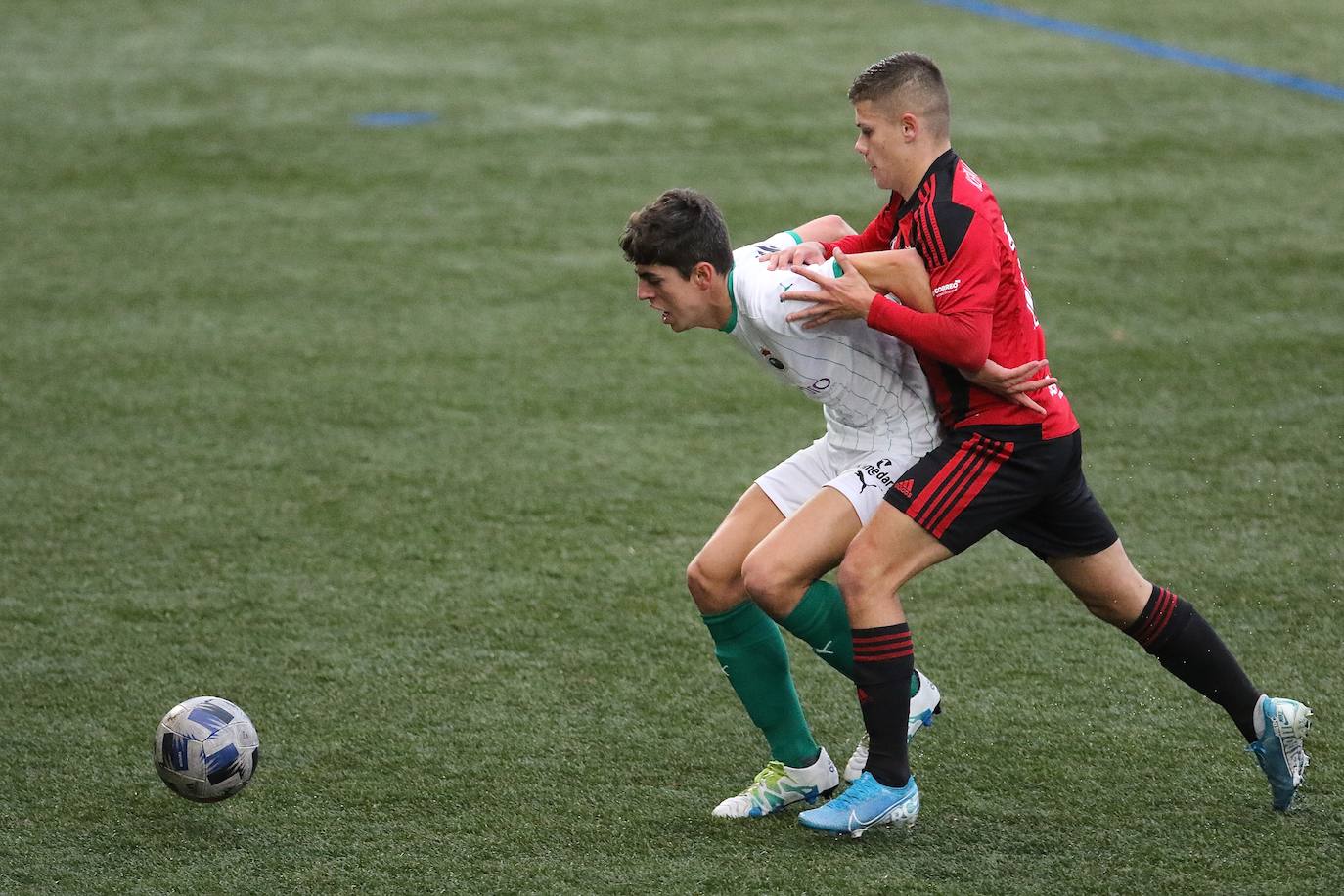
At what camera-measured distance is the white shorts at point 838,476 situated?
400 centimetres

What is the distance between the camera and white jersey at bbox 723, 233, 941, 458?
3.91 metres

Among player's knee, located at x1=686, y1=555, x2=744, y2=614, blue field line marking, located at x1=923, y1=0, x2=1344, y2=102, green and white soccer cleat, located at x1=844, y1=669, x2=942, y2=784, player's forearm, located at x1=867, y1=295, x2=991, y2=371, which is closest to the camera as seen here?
player's forearm, located at x1=867, y1=295, x2=991, y2=371

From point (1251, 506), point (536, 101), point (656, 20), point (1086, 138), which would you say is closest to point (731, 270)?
point (1251, 506)

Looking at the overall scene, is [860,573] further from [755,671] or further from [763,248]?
[763,248]

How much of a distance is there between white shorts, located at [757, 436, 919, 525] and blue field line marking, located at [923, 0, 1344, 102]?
9313mm

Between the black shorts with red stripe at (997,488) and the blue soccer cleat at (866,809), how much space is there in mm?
597

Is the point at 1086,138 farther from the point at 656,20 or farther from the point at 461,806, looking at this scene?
the point at 461,806

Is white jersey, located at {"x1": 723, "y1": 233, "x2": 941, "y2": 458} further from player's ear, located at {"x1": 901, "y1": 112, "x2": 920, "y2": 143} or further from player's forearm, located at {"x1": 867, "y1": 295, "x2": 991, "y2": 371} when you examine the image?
player's ear, located at {"x1": 901, "y1": 112, "x2": 920, "y2": 143}

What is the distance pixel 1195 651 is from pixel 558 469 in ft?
10.5

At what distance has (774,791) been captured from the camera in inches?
162

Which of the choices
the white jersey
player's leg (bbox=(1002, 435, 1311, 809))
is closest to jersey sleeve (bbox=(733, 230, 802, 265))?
the white jersey

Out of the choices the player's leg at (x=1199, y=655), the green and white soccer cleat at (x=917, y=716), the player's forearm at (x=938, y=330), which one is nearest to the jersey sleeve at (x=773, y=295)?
the player's forearm at (x=938, y=330)

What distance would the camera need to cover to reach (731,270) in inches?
157

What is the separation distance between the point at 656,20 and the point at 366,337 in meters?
7.68
